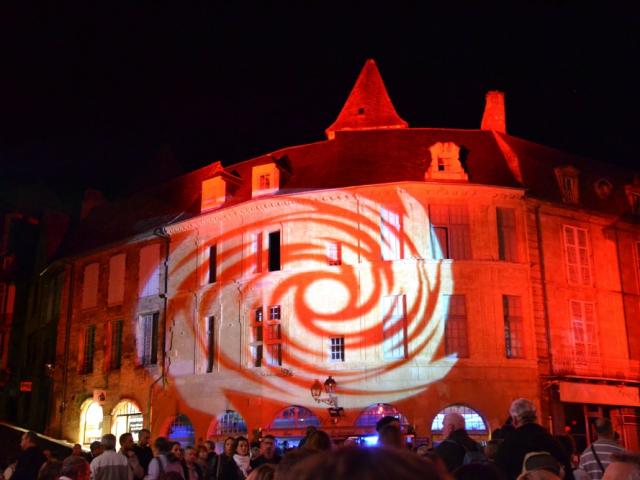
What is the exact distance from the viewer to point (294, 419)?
81.0 ft

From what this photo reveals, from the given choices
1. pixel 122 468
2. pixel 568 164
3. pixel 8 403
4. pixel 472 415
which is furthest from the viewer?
pixel 8 403

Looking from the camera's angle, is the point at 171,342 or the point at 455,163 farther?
the point at 171,342

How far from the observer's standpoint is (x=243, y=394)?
25.6 meters

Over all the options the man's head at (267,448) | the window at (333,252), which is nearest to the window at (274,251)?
the window at (333,252)

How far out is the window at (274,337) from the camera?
2542 centimetres

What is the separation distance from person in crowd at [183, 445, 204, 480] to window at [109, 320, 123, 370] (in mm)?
18951

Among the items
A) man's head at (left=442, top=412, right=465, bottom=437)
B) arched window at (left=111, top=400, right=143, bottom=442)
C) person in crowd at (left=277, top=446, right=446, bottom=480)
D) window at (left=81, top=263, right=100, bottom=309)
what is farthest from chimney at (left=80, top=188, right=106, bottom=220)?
person in crowd at (left=277, top=446, right=446, bottom=480)

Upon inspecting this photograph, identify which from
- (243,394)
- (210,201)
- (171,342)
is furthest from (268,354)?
(210,201)

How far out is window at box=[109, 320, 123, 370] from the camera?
30859mm

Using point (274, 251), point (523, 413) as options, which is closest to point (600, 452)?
point (523, 413)

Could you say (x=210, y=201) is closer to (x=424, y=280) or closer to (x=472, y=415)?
(x=424, y=280)

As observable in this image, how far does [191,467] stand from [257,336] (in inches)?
557

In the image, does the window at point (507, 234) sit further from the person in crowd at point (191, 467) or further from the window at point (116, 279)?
the person in crowd at point (191, 467)

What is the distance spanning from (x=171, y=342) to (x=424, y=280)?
9.49m
